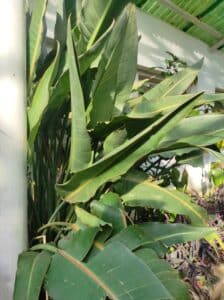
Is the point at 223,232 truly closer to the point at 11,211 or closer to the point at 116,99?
the point at 116,99

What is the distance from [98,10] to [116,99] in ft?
0.97

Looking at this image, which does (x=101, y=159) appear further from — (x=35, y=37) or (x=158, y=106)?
(x=35, y=37)

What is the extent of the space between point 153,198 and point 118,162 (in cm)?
18

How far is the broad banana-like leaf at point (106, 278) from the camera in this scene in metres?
0.83

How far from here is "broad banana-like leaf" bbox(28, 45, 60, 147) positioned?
3.80 ft

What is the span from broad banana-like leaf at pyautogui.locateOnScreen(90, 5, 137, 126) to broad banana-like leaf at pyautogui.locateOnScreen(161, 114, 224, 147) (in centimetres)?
21

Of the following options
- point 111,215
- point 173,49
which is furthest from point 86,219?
point 173,49

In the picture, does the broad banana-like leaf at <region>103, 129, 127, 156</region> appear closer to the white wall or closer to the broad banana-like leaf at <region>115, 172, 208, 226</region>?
the broad banana-like leaf at <region>115, 172, 208, 226</region>

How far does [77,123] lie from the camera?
1.09 m

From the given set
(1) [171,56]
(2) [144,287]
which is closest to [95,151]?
(2) [144,287]

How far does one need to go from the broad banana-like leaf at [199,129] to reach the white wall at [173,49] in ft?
5.97

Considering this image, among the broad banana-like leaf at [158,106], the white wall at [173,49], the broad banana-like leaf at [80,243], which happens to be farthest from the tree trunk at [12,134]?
the white wall at [173,49]

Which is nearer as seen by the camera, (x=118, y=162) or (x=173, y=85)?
(x=118, y=162)

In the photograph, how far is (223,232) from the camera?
1789 mm
